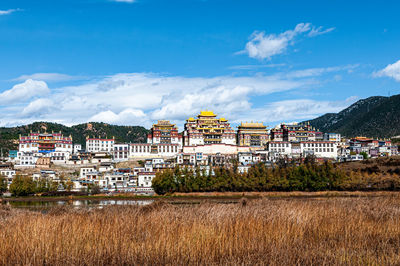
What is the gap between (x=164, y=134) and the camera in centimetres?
10519

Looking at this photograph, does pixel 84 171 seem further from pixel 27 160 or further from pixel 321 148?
pixel 321 148

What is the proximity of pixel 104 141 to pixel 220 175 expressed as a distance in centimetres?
5243

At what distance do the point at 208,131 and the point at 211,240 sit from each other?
100097mm

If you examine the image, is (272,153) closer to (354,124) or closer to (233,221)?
(233,221)

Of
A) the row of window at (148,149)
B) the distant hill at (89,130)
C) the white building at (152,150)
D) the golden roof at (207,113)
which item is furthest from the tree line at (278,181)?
the distant hill at (89,130)

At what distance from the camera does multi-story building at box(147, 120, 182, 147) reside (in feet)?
341

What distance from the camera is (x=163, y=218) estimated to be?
11.7 m

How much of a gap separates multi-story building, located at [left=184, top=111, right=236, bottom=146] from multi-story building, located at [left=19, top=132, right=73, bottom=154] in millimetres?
30644

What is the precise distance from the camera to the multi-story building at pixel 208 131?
10388 cm

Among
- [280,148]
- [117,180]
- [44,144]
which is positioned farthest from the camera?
[44,144]

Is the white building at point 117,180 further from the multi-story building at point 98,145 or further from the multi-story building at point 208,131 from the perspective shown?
the multi-story building at point 98,145

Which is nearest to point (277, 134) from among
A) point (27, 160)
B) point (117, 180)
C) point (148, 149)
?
point (148, 149)

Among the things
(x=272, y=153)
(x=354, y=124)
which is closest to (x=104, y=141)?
(x=272, y=153)

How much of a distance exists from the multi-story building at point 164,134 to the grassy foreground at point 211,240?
91.1 metres
